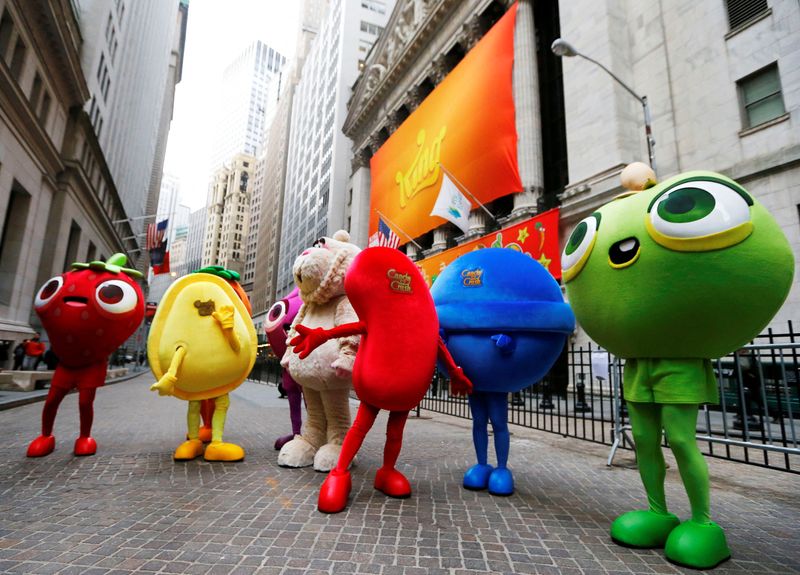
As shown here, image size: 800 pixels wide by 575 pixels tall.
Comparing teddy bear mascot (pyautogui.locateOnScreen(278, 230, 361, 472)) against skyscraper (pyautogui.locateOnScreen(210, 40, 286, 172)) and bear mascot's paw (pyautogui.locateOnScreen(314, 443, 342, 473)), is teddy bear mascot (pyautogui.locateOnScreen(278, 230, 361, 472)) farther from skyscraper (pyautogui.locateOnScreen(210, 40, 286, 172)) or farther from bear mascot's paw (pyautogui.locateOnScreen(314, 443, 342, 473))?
skyscraper (pyautogui.locateOnScreen(210, 40, 286, 172))

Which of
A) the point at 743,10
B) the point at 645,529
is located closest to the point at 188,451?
the point at 645,529

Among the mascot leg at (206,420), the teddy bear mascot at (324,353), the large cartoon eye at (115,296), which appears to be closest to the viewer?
the teddy bear mascot at (324,353)

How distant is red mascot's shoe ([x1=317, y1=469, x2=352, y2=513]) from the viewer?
306 centimetres

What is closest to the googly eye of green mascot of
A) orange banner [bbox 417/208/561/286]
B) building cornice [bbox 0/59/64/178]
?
orange banner [bbox 417/208/561/286]

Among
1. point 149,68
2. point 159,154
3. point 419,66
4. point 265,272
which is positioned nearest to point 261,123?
point 159,154

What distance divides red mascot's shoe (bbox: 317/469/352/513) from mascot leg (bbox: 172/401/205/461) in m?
Answer: 2.07

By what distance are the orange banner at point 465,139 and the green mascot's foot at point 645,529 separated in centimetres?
1481

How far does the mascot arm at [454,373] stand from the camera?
11.5ft

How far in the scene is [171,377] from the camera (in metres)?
3.75

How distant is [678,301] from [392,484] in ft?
8.23

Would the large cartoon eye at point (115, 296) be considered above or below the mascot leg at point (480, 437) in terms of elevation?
above

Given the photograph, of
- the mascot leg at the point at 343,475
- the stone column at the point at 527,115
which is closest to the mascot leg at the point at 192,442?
the mascot leg at the point at 343,475

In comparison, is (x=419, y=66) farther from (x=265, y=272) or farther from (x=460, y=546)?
(x=265, y=272)

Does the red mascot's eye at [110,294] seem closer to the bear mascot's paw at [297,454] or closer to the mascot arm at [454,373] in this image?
the bear mascot's paw at [297,454]
